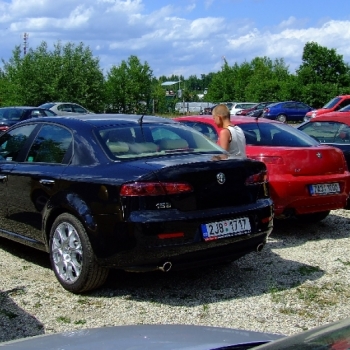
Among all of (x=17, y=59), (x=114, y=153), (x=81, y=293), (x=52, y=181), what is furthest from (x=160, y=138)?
(x=17, y=59)

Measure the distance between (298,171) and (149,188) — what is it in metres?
3.04

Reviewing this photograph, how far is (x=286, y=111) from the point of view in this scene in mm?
42188

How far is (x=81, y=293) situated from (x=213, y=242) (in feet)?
3.92

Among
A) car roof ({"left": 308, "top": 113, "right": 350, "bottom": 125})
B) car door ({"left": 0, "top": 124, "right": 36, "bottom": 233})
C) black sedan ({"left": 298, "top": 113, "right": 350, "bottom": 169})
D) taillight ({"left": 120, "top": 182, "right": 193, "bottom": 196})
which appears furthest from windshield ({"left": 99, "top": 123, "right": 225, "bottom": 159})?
car roof ({"left": 308, "top": 113, "right": 350, "bottom": 125})

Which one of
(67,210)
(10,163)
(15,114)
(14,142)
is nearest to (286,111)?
(15,114)

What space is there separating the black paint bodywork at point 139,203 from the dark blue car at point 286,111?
36153mm

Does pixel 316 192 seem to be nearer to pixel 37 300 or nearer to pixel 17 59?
pixel 37 300

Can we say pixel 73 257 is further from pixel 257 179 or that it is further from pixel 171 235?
pixel 257 179

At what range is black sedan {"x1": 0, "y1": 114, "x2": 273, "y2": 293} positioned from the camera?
513cm

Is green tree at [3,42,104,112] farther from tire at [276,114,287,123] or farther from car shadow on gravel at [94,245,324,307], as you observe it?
car shadow on gravel at [94,245,324,307]

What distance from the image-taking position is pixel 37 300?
5418 mm

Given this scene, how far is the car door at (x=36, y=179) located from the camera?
593cm

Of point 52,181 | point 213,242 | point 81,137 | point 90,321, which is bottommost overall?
point 90,321

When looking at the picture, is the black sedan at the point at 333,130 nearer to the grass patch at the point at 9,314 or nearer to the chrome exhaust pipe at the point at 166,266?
the chrome exhaust pipe at the point at 166,266
